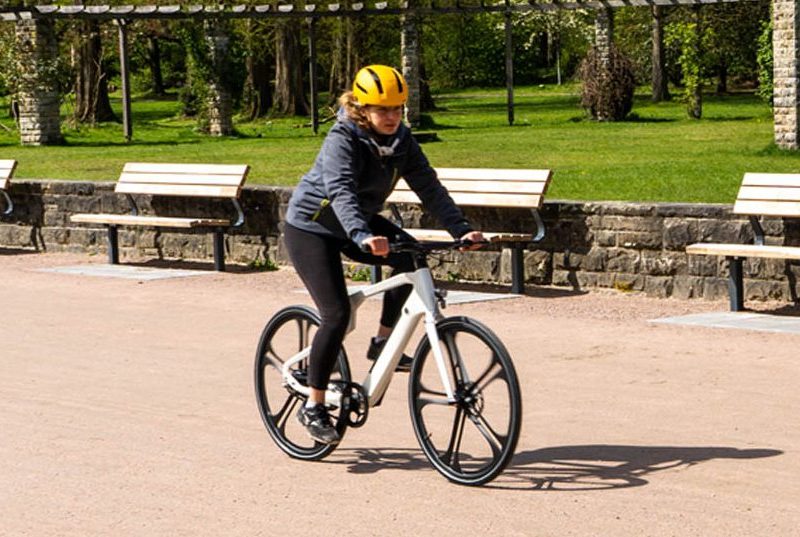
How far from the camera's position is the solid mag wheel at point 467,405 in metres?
6.75

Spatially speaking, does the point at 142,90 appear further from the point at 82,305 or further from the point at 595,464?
the point at 595,464

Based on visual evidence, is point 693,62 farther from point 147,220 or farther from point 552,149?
point 147,220

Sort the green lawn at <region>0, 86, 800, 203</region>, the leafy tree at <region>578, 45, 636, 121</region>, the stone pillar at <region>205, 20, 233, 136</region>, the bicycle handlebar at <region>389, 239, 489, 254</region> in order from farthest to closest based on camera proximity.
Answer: the leafy tree at <region>578, 45, 636, 121</region> < the stone pillar at <region>205, 20, 233, 136</region> < the green lawn at <region>0, 86, 800, 203</region> < the bicycle handlebar at <region>389, 239, 489, 254</region>

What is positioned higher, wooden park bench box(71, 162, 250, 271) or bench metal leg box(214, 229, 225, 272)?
wooden park bench box(71, 162, 250, 271)

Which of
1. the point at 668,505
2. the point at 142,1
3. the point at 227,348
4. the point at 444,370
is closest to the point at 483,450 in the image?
the point at 444,370

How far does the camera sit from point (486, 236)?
13016mm

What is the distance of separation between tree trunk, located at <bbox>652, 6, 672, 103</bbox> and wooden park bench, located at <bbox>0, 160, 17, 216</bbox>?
3495 centimetres

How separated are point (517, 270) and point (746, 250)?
1949 mm

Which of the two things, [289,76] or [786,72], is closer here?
[786,72]

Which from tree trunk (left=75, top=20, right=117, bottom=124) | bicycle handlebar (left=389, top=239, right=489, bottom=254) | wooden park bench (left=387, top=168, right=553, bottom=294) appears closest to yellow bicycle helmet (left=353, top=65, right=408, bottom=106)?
bicycle handlebar (left=389, top=239, right=489, bottom=254)

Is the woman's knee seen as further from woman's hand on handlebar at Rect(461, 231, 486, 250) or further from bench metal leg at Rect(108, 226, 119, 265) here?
bench metal leg at Rect(108, 226, 119, 265)

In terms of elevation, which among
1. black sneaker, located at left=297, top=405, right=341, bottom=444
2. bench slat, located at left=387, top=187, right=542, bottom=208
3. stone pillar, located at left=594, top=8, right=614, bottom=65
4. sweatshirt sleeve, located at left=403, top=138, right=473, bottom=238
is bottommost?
black sneaker, located at left=297, top=405, right=341, bottom=444

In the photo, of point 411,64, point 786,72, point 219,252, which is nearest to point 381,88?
point 219,252

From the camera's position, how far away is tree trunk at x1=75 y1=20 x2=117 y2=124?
145ft
